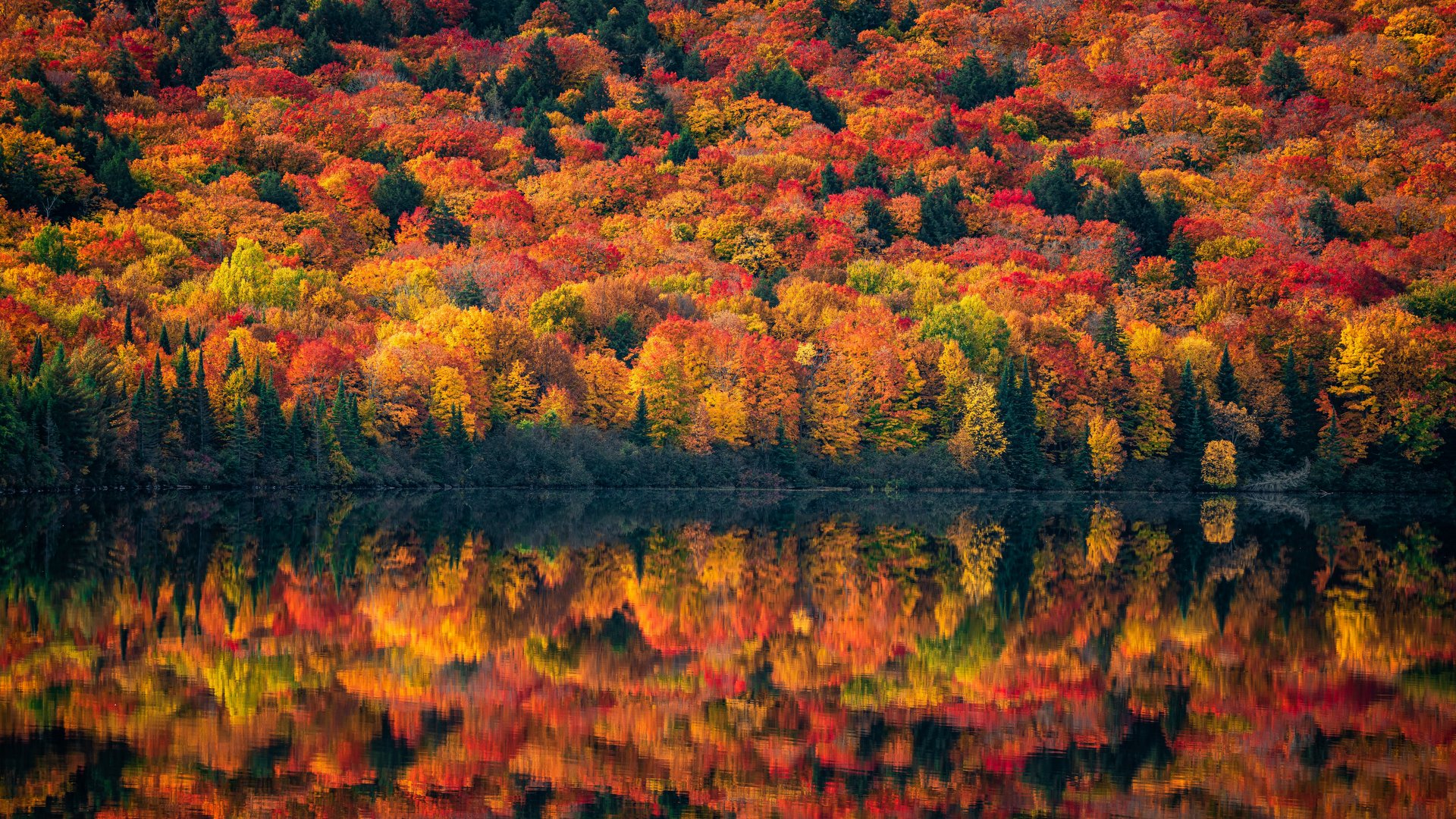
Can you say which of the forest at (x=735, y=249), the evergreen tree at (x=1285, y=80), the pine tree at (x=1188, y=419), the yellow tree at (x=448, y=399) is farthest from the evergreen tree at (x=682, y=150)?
the yellow tree at (x=448, y=399)

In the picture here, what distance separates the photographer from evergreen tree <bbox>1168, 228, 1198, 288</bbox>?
4227 inches

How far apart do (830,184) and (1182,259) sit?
109 ft

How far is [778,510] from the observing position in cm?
6594

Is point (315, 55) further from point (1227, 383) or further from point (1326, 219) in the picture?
point (1227, 383)

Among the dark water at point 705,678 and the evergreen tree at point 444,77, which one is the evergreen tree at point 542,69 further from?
the dark water at point 705,678

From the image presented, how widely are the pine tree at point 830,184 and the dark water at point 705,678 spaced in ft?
284

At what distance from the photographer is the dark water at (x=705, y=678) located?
18.8 meters

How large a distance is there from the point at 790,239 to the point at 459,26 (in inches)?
3476

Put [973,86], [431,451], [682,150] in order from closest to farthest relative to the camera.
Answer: [431,451], [682,150], [973,86]

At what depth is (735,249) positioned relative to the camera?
118 meters

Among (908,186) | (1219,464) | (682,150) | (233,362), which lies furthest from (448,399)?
(682,150)

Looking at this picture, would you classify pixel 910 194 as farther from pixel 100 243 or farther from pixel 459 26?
pixel 459 26

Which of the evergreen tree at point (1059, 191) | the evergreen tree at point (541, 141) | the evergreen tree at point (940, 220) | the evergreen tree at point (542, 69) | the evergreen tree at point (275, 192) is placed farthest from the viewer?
the evergreen tree at point (542, 69)

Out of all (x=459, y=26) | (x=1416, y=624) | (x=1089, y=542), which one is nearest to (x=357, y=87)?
(x=459, y=26)
